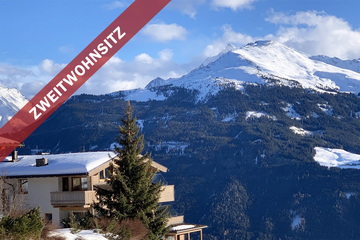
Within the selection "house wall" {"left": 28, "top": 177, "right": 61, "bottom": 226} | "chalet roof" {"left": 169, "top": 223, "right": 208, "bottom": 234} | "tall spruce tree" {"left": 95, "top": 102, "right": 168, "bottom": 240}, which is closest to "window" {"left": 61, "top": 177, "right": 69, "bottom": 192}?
"house wall" {"left": 28, "top": 177, "right": 61, "bottom": 226}

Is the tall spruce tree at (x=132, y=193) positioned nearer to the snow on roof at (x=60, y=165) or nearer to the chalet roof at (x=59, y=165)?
the chalet roof at (x=59, y=165)

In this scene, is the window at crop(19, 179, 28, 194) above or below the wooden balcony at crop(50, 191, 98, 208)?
above

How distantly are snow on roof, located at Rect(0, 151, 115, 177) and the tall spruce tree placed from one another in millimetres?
4780

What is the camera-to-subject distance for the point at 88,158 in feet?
127

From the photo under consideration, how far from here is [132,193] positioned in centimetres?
3098

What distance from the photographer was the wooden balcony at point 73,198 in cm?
3562

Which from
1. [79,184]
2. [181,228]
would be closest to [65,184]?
[79,184]

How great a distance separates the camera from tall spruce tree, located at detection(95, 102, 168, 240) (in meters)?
30.5

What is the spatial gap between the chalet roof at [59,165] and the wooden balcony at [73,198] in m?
1.45

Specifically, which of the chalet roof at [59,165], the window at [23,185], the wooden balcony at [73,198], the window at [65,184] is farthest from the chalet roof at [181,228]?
the window at [23,185]

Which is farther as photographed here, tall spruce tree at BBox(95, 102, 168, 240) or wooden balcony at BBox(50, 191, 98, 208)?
wooden balcony at BBox(50, 191, 98, 208)

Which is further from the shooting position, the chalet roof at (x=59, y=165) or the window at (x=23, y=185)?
the window at (x=23, y=185)

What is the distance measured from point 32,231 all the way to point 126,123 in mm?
13143

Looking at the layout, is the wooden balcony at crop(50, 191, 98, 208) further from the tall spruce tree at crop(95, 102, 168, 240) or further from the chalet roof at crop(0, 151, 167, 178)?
the tall spruce tree at crop(95, 102, 168, 240)
